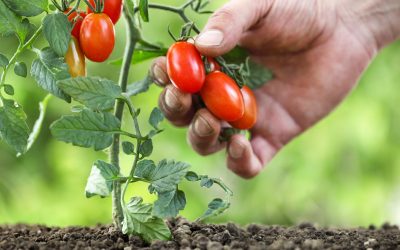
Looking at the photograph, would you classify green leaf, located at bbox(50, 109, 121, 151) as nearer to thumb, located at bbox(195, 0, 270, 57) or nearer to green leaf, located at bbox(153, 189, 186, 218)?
green leaf, located at bbox(153, 189, 186, 218)

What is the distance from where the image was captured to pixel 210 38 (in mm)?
1312

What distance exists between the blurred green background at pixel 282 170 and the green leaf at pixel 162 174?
2303mm

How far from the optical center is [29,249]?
3.67 ft

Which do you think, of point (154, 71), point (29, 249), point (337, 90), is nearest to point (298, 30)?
point (337, 90)

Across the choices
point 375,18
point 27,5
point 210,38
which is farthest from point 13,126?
point 375,18

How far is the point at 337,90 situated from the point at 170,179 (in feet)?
3.35

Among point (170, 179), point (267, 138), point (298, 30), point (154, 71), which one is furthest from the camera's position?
point (267, 138)

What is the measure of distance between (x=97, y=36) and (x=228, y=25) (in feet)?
1.23

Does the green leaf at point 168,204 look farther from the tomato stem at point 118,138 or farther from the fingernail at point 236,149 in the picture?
the fingernail at point 236,149

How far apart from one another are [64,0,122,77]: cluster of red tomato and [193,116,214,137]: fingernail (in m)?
0.42

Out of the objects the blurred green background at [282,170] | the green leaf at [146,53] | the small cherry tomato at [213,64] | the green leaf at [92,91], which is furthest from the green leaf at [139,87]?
the blurred green background at [282,170]

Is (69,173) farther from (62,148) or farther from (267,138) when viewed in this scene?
(267,138)

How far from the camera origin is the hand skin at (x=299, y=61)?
1.70 meters

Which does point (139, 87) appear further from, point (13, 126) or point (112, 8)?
point (13, 126)
